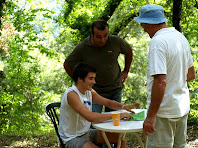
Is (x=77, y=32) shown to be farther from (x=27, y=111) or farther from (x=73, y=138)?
(x=73, y=138)

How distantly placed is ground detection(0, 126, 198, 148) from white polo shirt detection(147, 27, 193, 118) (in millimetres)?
2515

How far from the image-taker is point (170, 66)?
6.78 feet

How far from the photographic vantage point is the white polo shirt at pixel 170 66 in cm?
201

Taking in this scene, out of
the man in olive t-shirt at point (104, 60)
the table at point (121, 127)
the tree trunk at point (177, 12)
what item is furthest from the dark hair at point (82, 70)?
the tree trunk at point (177, 12)

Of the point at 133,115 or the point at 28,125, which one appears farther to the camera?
the point at 28,125

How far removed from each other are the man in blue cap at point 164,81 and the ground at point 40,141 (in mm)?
2437

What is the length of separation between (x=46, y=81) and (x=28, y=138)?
14.1m

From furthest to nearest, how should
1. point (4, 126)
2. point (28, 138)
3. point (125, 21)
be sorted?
point (125, 21)
point (4, 126)
point (28, 138)

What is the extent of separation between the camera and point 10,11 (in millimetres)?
7770

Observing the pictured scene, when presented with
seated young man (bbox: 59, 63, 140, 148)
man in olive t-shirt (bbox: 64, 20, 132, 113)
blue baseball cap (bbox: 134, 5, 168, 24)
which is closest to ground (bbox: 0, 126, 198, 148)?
man in olive t-shirt (bbox: 64, 20, 132, 113)

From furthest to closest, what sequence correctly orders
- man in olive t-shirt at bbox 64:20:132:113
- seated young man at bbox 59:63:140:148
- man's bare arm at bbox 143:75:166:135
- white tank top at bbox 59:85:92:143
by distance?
man in olive t-shirt at bbox 64:20:132:113 < white tank top at bbox 59:85:92:143 < seated young man at bbox 59:63:140:148 < man's bare arm at bbox 143:75:166:135

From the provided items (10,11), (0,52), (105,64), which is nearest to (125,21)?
(10,11)

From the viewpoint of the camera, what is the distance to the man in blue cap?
2012 mm

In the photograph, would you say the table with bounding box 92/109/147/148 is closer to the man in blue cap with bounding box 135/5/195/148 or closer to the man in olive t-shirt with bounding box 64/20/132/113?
the man in blue cap with bounding box 135/5/195/148
